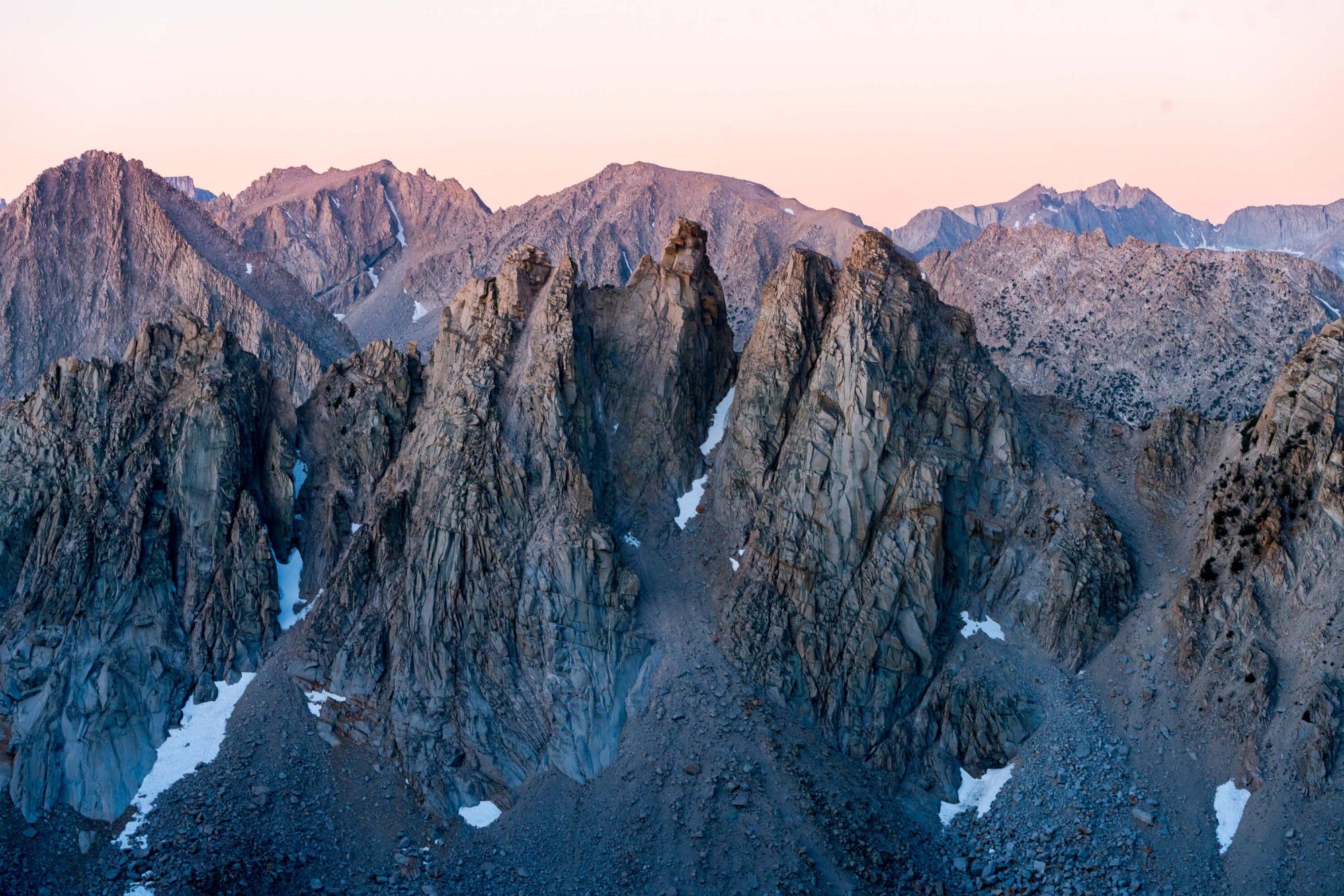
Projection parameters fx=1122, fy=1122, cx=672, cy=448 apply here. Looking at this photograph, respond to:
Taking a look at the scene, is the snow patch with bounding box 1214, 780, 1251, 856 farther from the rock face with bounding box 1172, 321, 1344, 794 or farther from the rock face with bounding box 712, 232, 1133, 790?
the rock face with bounding box 712, 232, 1133, 790

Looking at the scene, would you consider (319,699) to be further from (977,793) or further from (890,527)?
(977,793)

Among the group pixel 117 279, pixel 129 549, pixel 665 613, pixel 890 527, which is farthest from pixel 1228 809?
pixel 117 279

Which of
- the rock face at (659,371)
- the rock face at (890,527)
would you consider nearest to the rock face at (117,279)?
the rock face at (659,371)

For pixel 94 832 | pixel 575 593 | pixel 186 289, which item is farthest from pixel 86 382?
pixel 186 289

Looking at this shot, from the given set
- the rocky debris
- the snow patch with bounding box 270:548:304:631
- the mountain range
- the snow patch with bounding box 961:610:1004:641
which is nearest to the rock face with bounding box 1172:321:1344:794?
the mountain range

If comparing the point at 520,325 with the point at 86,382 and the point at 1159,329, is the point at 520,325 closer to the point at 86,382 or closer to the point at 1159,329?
the point at 86,382

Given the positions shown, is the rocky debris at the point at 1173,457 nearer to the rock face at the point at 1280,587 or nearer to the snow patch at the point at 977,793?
the rock face at the point at 1280,587
